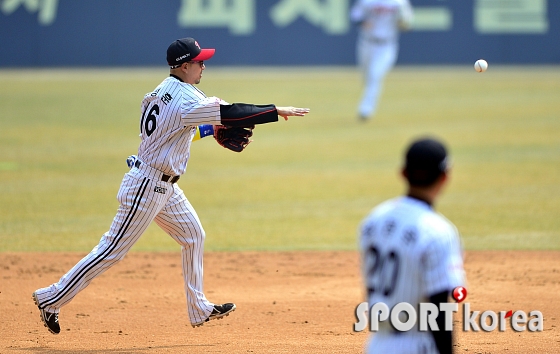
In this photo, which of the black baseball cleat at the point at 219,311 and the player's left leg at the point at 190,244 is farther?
the black baseball cleat at the point at 219,311

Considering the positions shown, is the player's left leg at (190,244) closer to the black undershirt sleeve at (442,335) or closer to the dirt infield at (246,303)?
the dirt infield at (246,303)

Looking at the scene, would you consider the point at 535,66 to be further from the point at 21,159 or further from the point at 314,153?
the point at 21,159

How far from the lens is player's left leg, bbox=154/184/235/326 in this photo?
578cm

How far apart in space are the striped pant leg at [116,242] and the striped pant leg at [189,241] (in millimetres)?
202

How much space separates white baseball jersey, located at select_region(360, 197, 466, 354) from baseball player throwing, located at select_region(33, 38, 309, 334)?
2.20 metres

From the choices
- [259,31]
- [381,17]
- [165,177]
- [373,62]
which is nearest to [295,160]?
[373,62]

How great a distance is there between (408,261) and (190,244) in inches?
112

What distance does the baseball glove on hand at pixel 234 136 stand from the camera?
5824mm

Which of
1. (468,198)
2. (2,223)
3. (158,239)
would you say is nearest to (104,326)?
(158,239)

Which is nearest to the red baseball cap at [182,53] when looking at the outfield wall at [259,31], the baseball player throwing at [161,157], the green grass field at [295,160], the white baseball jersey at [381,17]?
the baseball player throwing at [161,157]

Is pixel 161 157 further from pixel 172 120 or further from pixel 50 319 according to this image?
pixel 50 319

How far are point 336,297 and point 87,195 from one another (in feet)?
19.4

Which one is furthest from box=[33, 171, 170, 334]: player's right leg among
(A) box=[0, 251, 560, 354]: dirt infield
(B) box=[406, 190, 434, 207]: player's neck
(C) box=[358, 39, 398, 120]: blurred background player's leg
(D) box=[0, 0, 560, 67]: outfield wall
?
(D) box=[0, 0, 560, 67]: outfield wall

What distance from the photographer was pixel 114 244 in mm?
5531
